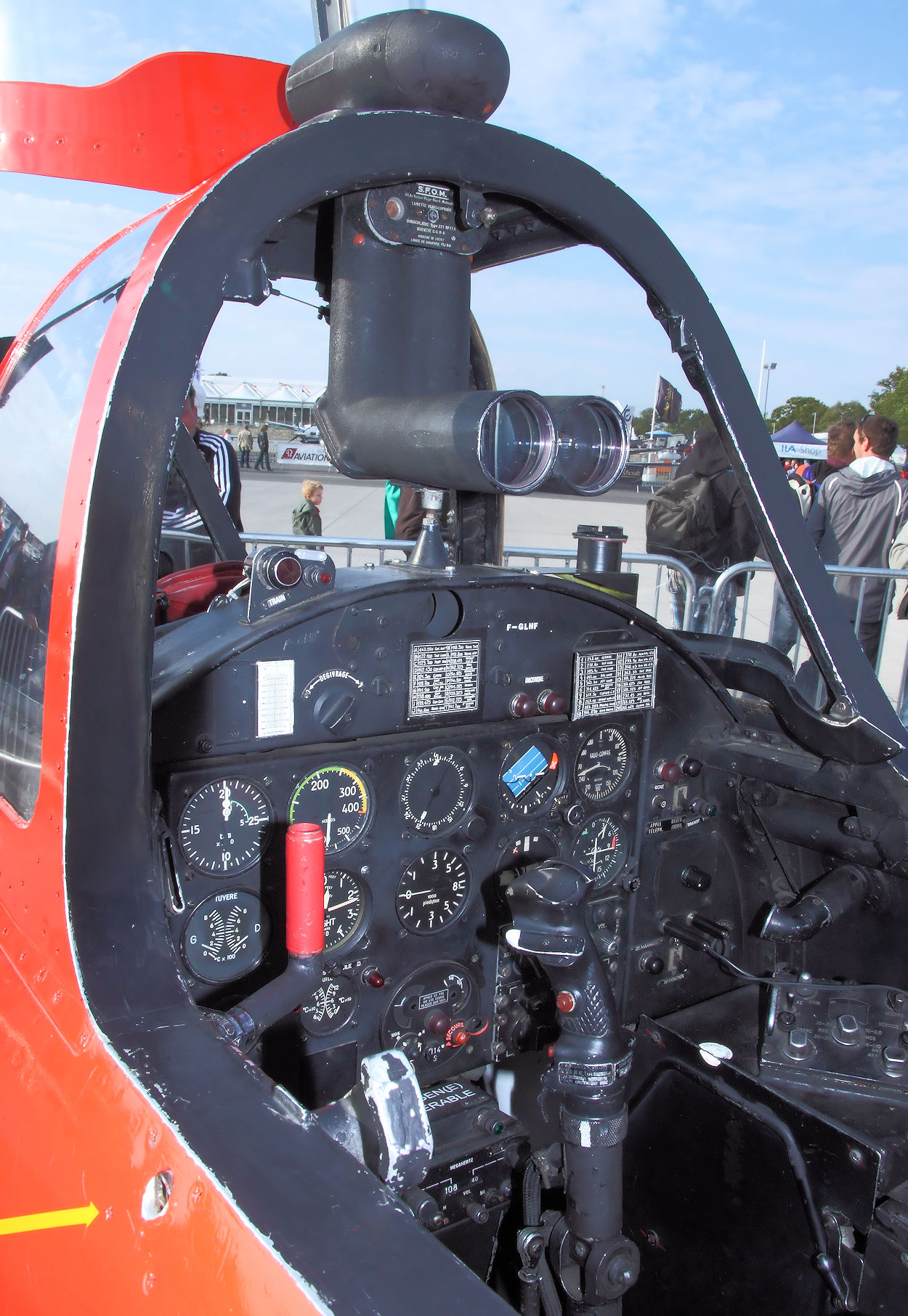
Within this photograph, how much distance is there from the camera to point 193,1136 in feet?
2.81

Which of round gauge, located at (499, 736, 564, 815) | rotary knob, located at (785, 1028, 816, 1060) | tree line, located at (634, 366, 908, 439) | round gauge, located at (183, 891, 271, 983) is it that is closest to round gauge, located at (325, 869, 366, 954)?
round gauge, located at (183, 891, 271, 983)

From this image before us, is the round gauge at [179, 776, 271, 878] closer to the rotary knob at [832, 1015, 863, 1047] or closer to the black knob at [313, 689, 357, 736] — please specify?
the black knob at [313, 689, 357, 736]

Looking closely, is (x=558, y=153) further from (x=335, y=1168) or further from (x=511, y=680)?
(x=335, y=1168)

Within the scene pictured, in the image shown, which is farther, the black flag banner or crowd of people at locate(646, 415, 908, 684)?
crowd of people at locate(646, 415, 908, 684)

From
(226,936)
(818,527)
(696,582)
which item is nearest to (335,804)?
(226,936)

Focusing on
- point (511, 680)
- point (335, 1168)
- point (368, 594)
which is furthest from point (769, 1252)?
point (368, 594)

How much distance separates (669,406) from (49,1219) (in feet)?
5.63

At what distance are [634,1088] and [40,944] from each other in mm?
1372

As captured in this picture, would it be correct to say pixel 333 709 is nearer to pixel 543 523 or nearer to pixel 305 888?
pixel 305 888

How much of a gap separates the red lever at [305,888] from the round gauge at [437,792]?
2.94 feet

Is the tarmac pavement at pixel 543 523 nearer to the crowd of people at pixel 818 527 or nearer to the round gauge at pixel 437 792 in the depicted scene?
the crowd of people at pixel 818 527

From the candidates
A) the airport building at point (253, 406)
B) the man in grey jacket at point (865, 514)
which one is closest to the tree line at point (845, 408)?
the airport building at point (253, 406)

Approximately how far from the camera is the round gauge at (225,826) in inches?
68.2

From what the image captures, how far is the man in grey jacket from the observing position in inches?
201
